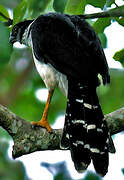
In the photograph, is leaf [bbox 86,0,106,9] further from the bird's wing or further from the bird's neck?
the bird's neck

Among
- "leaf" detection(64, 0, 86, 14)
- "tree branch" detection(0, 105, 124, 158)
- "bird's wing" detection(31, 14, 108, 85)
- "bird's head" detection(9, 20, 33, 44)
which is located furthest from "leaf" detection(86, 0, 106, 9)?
Result: "bird's head" detection(9, 20, 33, 44)

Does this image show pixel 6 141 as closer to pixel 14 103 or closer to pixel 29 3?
pixel 14 103

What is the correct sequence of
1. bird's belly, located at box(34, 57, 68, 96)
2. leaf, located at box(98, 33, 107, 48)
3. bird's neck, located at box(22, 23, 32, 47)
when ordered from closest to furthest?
leaf, located at box(98, 33, 107, 48) < bird's belly, located at box(34, 57, 68, 96) < bird's neck, located at box(22, 23, 32, 47)

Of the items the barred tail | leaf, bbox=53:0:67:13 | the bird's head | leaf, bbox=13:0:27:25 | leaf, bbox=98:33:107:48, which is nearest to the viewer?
leaf, bbox=53:0:67:13

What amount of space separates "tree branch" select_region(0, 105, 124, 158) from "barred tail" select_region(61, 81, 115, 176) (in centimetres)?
12

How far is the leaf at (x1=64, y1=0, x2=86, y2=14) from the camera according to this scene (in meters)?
3.09

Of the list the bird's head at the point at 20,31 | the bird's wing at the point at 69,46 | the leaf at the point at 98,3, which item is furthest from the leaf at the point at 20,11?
the bird's head at the point at 20,31

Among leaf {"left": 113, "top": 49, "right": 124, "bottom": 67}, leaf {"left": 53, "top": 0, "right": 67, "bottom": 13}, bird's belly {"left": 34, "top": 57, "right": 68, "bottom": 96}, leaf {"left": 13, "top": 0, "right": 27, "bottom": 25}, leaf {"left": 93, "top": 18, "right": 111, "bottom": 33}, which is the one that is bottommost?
bird's belly {"left": 34, "top": 57, "right": 68, "bottom": 96}

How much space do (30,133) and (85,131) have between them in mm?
450

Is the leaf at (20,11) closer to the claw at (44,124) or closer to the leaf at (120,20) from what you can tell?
the leaf at (120,20)

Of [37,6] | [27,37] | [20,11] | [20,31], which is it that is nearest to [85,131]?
[20,11]

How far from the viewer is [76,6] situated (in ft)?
10.2

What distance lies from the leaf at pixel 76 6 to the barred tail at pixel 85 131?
0.73 m

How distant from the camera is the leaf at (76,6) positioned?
122 inches
